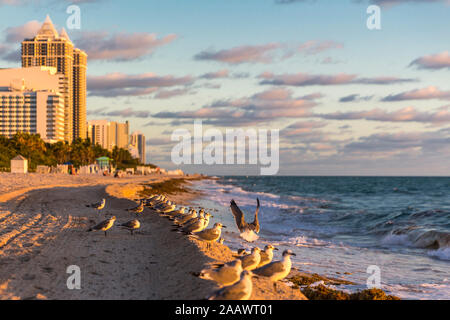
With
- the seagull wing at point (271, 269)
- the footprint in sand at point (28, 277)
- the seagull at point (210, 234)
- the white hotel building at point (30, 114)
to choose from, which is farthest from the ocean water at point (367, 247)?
the white hotel building at point (30, 114)

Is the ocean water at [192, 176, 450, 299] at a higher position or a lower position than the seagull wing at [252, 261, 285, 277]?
lower

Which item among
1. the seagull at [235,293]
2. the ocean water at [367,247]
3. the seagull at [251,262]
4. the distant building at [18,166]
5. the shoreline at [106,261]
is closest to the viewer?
the seagull at [235,293]

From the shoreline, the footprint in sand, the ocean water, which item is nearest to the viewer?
the shoreline

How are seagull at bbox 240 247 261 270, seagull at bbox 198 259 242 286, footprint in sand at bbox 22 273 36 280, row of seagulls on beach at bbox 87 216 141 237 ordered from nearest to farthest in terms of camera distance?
seagull at bbox 198 259 242 286, footprint in sand at bbox 22 273 36 280, seagull at bbox 240 247 261 270, row of seagulls on beach at bbox 87 216 141 237

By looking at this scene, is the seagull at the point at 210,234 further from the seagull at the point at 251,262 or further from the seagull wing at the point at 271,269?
the seagull wing at the point at 271,269

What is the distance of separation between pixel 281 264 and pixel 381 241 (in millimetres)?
15759

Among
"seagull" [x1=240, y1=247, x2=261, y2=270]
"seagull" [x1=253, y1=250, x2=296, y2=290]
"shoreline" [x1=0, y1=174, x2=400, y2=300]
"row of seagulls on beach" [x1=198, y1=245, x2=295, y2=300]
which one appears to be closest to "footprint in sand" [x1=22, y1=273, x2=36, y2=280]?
"shoreline" [x1=0, y1=174, x2=400, y2=300]

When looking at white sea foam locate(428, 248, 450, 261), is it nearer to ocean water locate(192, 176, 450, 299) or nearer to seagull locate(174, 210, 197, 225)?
ocean water locate(192, 176, 450, 299)

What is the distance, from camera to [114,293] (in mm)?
8438

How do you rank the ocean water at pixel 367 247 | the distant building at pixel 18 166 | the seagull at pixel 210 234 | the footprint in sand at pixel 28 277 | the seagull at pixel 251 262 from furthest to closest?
1. the distant building at pixel 18 166
2. the ocean water at pixel 367 247
3. the seagull at pixel 210 234
4. the seagull at pixel 251 262
5. the footprint in sand at pixel 28 277

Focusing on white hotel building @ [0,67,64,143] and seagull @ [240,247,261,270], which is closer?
seagull @ [240,247,261,270]

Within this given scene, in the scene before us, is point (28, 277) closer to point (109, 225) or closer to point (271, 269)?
point (271, 269)
